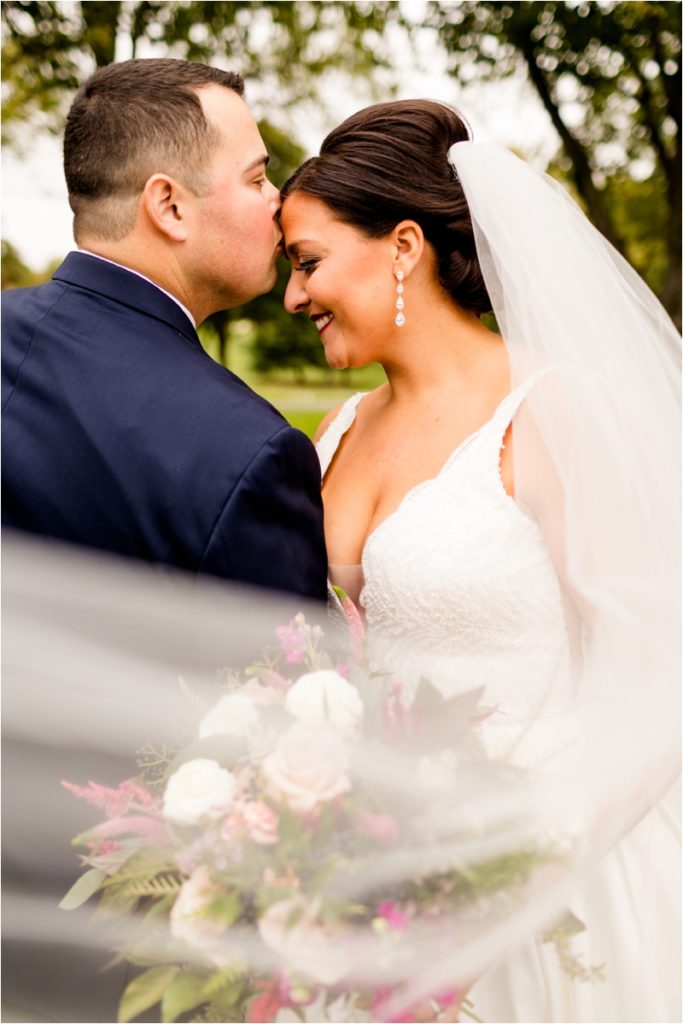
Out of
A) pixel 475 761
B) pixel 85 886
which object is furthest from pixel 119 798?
pixel 475 761

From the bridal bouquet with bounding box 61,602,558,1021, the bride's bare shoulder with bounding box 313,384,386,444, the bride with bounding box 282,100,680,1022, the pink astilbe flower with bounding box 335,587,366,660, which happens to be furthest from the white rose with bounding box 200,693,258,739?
the bride's bare shoulder with bounding box 313,384,386,444

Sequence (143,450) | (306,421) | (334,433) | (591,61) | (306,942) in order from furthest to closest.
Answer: (306,421)
(591,61)
(334,433)
(143,450)
(306,942)

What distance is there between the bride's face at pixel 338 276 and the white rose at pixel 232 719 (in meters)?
1.53

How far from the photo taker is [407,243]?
115 inches

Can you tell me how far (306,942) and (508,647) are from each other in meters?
1.36

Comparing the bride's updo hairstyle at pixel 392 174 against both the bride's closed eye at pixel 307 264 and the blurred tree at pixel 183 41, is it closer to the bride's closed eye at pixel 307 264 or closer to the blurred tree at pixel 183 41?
the bride's closed eye at pixel 307 264

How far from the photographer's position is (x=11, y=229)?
27.2 ft

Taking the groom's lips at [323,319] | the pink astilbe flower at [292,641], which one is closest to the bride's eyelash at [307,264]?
the groom's lips at [323,319]

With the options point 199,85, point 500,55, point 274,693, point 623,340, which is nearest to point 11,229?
point 500,55

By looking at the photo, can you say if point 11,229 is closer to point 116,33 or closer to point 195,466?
point 116,33

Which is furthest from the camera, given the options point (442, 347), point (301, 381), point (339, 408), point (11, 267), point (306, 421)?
point (301, 381)

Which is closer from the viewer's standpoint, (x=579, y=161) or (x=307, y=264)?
(x=307, y=264)

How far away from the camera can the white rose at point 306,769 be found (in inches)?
62.9

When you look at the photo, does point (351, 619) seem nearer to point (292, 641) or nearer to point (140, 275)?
point (292, 641)
